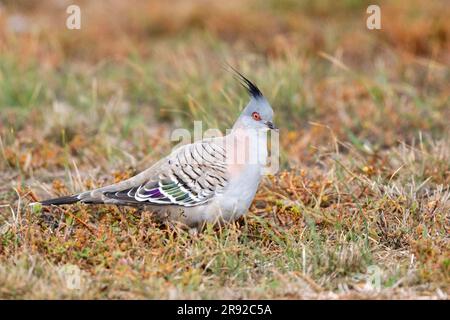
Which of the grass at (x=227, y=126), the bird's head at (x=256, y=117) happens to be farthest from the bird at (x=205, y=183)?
the grass at (x=227, y=126)

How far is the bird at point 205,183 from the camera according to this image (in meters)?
4.29

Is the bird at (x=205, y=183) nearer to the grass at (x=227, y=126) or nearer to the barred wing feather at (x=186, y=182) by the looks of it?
the barred wing feather at (x=186, y=182)

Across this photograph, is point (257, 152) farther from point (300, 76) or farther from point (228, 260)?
point (300, 76)

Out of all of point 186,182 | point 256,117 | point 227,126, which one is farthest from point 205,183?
point 227,126

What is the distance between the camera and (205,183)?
436 cm

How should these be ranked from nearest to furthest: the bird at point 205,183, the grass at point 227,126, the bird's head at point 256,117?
the grass at point 227,126 < the bird at point 205,183 < the bird's head at point 256,117

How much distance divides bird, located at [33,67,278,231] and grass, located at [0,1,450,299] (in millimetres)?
114

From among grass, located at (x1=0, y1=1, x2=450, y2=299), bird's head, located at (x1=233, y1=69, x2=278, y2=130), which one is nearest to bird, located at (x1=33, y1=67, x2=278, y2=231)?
bird's head, located at (x1=233, y1=69, x2=278, y2=130)

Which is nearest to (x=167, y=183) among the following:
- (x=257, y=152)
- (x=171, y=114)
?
(x=257, y=152)

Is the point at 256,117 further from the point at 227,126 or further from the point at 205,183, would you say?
the point at 227,126

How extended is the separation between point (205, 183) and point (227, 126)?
1.22 meters

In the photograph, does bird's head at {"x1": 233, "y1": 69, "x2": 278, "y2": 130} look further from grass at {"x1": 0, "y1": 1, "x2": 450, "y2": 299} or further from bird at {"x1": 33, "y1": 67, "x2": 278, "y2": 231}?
grass at {"x1": 0, "y1": 1, "x2": 450, "y2": 299}

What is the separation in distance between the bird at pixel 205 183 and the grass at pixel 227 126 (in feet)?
0.37
